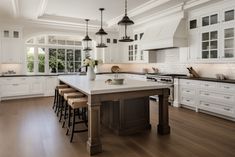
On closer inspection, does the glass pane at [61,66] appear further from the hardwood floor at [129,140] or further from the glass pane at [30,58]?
the hardwood floor at [129,140]

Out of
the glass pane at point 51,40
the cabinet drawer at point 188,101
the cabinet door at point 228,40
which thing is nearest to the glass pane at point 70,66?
the glass pane at point 51,40

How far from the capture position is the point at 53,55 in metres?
8.48

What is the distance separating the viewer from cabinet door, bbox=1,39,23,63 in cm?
702

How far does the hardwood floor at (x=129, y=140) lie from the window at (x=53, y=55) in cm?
382

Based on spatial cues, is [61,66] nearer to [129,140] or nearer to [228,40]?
[129,140]

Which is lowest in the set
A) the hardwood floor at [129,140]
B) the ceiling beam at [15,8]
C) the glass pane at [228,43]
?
the hardwood floor at [129,140]

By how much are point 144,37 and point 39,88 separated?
4.53 metres

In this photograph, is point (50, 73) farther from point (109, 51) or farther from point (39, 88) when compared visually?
point (109, 51)

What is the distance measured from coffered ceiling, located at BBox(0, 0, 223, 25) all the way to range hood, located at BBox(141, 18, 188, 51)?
0.60m

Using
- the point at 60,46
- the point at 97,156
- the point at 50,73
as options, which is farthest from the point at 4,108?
the point at 97,156

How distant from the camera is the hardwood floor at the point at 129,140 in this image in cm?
287

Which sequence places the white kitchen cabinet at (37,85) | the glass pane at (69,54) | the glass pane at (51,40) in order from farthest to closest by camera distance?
the glass pane at (69,54) < the glass pane at (51,40) < the white kitchen cabinet at (37,85)

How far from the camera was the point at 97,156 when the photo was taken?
2793mm

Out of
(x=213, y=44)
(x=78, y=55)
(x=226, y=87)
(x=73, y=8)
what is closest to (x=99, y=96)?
(x=226, y=87)
